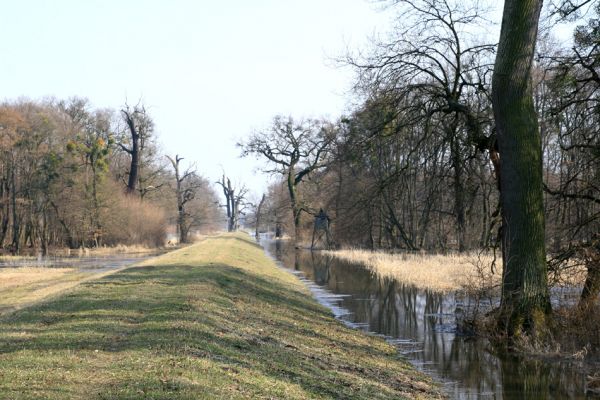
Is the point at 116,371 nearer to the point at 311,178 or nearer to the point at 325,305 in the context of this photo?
the point at 325,305

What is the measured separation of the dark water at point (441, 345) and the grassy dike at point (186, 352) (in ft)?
2.97

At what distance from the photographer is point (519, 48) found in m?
13.3

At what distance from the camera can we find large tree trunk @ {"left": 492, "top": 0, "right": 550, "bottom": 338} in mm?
13320

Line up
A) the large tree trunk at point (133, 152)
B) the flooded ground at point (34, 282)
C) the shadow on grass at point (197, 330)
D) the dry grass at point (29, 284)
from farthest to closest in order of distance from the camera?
the large tree trunk at point (133, 152) → the flooded ground at point (34, 282) → the dry grass at point (29, 284) → the shadow on grass at point (197, 330)

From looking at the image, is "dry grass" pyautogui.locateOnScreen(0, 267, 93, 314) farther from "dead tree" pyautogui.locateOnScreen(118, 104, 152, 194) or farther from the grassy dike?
"dead tree" pyautogui.locateOnScreen(118, 104, 152, 194)

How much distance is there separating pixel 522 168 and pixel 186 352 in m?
8.42

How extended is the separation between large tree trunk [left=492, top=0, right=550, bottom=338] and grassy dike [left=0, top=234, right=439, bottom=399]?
3.14 metres

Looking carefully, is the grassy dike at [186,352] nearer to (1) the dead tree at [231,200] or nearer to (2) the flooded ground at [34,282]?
(2) the flooded ground at [34,282]

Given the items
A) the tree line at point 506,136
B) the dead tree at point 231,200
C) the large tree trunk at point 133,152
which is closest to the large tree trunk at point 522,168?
the tree line at point 506,136

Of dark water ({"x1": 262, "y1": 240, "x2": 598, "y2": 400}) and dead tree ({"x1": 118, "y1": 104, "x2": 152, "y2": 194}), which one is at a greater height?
dead tree ({"x1": 118, "y1": 104, "x2": 152, "y2": 194})

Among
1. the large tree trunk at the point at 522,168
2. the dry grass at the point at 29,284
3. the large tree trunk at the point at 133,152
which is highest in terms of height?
the large tree trunk at the point at 133,152

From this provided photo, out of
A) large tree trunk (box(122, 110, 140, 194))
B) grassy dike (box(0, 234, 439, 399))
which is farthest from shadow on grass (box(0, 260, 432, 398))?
large tree trunk (box(122, 110, 140, 194))

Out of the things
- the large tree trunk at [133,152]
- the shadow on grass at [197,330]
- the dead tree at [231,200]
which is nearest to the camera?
the shadow on grass at [197,330]

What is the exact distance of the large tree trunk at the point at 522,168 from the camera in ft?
43.7
